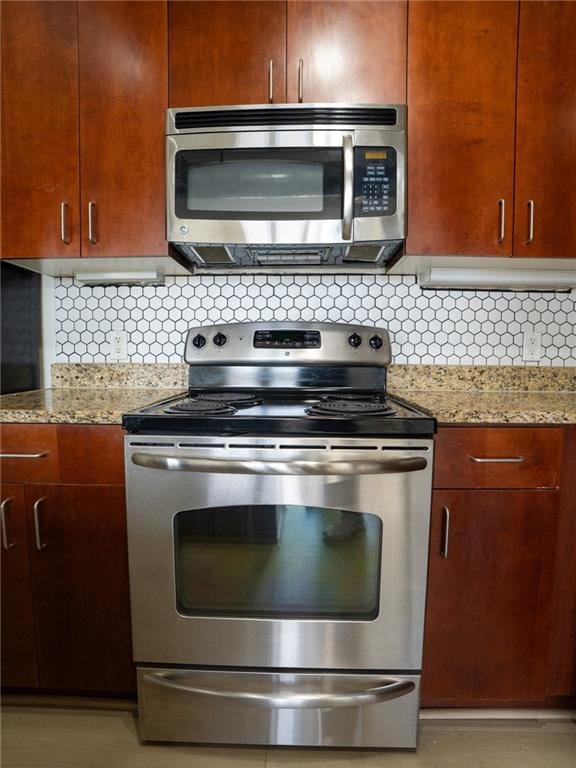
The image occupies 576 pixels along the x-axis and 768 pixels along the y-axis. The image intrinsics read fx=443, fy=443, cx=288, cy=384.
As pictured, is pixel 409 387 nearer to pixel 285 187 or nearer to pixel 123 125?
pixel 285 187

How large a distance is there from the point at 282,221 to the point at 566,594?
1.40 meters

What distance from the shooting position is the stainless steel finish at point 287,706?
46.8 inches

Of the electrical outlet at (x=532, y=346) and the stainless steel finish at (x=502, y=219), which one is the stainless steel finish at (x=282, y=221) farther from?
the electrical outlet at (x=532, y=346)

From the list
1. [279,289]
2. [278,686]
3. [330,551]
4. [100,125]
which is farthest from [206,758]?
[100,125]

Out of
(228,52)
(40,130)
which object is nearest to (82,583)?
(40,130)

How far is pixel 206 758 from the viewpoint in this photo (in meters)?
1.21

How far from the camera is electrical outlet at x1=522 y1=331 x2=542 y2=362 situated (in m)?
1.77

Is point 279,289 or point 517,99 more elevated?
point 517,99

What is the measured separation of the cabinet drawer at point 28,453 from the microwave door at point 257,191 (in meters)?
0.73

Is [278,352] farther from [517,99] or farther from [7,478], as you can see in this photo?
[517,99]

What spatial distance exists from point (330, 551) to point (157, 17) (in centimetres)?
173

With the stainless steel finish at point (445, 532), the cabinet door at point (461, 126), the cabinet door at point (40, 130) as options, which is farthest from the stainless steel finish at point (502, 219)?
the cabinet door at point (40, 130)

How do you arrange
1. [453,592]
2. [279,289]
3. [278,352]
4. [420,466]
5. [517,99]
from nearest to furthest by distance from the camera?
[420,466], [453,592], [517,99], [278,352], [279,289]

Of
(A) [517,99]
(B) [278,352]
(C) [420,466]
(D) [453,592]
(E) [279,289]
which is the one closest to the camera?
(C) [420,466]
